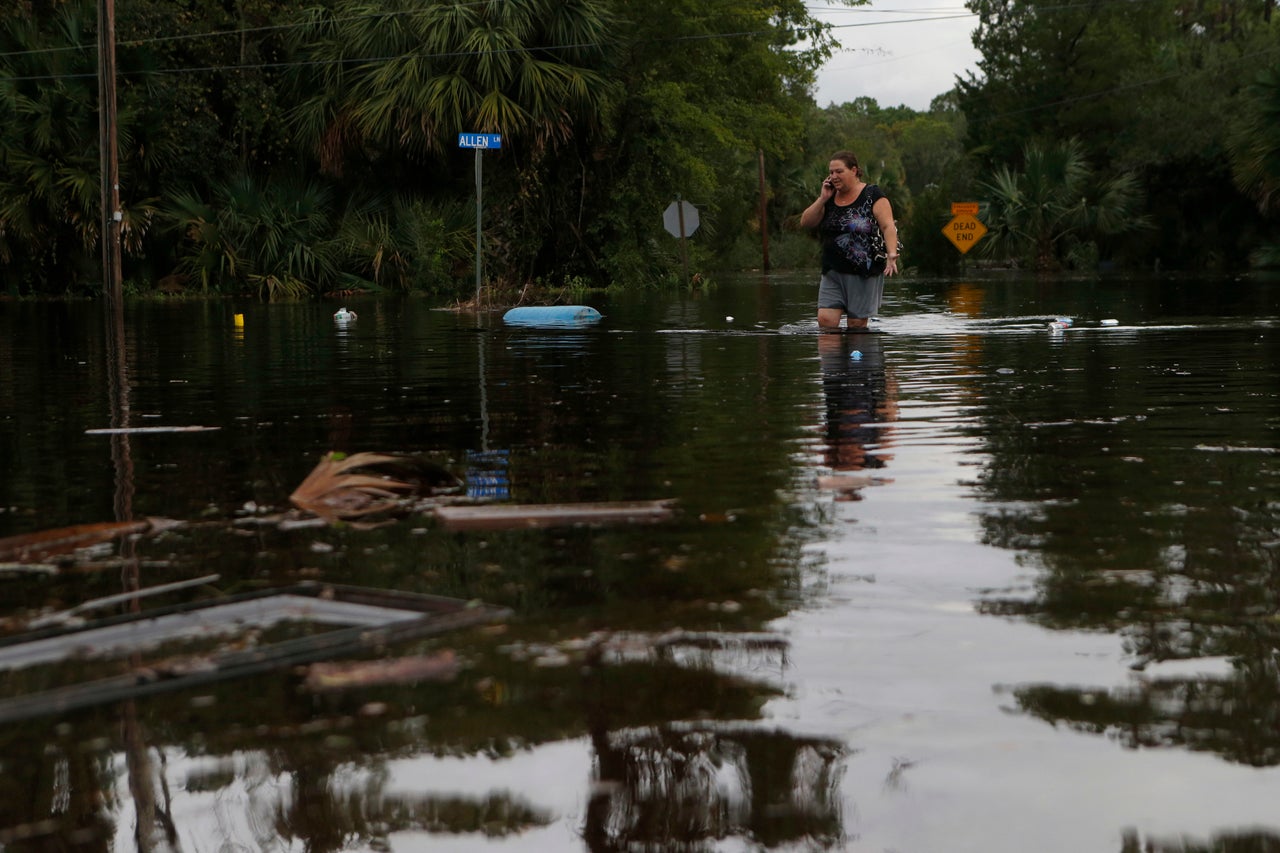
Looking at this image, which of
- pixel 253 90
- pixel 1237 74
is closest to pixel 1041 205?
pixel 1237 74

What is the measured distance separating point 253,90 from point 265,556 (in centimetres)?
3268

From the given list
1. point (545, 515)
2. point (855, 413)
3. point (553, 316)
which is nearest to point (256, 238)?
point (553, 316)

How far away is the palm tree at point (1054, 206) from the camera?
5191 centimetres

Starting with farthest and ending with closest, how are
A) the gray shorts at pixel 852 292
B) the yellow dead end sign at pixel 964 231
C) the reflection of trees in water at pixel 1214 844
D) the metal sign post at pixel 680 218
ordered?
the yellow dead end sign at pixel 964 231, the metal sign post at pixel 680 218, the gray shorts at pixel 852 292, the reflection of trees in water at pixel 1214 844

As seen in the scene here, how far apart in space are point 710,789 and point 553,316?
1837 cm

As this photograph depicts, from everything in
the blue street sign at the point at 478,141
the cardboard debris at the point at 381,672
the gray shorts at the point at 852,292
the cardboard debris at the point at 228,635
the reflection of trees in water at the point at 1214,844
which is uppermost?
the blue street sign at the point at 478,141

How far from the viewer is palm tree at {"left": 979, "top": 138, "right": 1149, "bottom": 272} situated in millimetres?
51906

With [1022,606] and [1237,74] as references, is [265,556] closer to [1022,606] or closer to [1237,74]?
[1022,606]

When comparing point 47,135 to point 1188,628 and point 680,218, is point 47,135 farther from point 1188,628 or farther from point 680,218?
point 1188,628

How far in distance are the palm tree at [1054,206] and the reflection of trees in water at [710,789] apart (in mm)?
50831

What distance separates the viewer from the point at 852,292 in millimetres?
15320

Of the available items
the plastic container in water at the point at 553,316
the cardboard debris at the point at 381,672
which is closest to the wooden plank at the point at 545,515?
the cardboard debris at the point at 381,672

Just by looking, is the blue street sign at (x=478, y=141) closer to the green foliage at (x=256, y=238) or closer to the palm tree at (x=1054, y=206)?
the green foliage at (x=256, y=238)

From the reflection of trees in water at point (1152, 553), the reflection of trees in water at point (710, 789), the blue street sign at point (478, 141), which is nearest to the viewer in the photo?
the reflection of trees in water at point (710, 789)
